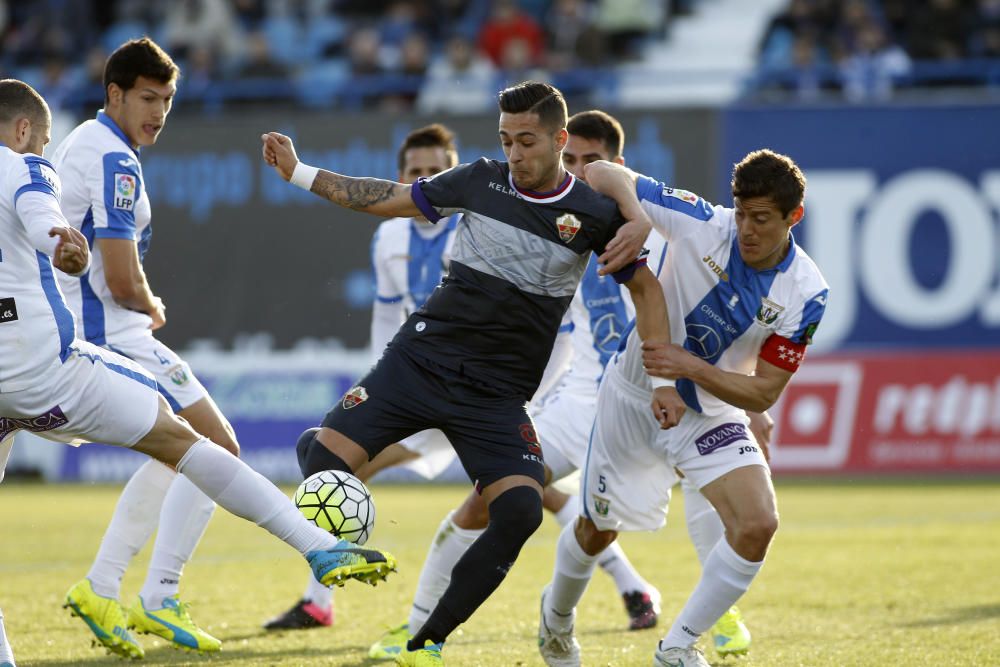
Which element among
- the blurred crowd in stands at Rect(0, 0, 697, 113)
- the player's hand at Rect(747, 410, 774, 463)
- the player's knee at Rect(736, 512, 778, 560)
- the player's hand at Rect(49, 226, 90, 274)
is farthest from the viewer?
the blurred crowd in stands at Rect(0, 0, 697, 113)

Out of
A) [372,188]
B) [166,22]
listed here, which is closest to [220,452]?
[372,188]

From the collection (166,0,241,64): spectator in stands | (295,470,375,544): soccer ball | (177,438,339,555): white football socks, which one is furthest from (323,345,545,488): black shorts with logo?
(166,0,241,64): spectator in stands

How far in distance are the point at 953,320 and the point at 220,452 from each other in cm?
1306

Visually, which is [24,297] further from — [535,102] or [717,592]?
[717,592]

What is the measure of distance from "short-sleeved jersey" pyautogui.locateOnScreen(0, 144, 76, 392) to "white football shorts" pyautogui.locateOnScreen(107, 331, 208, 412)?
1171 millimetres

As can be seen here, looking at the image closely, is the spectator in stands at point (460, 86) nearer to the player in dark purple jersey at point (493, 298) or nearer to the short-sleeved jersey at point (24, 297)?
the player in dark purple jersey at point (493, 298)

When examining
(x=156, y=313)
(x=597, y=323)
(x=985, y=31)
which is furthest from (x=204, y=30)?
(x=156, y=313)

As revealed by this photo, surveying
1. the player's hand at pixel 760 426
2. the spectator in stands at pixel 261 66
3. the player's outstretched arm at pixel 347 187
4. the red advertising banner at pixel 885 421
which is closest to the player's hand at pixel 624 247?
the player's outstretched arm at pixel 347 187

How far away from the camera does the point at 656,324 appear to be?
583cm

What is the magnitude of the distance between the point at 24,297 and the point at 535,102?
218cm

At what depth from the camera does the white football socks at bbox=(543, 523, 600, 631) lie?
20.6 feet

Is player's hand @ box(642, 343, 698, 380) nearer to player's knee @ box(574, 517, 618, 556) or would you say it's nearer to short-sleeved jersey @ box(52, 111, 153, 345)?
player's knee @ box(574, 517, 618, 556)

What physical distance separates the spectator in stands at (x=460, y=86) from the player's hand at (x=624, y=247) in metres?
12.8

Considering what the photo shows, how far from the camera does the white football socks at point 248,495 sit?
555cm
